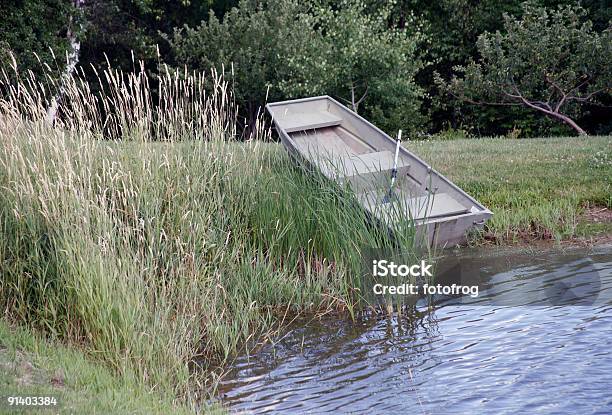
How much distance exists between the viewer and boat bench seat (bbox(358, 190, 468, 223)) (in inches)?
270

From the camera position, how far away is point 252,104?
19.0 metres

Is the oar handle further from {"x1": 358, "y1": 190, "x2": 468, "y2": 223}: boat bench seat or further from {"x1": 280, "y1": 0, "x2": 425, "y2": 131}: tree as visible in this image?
{"x1": 280, "y1": 0, "x2": 425, "y2": 131}: tree

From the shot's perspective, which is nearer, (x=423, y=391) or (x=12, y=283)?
(x=423, y=391)

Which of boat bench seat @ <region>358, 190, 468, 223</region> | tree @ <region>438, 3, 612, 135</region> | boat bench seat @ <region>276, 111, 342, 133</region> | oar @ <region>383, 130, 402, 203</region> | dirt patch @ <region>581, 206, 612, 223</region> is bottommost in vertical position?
dirt patch @ <region>581, 206, 612, 223</region>

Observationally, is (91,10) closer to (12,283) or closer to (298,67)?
(298,67)

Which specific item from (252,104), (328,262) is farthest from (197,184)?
(252,104)

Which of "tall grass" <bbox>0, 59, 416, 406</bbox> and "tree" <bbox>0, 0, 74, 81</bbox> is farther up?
"tree" <bbox>0, 0, 74, 81</bbox>

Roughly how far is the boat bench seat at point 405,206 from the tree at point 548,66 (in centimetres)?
956

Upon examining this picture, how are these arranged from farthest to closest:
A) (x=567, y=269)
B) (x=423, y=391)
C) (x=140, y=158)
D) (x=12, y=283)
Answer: (x=567, y=269), (x=140, y=158), (x=12, y=283), (x=423, y=391)

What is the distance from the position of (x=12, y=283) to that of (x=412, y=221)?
307 cm

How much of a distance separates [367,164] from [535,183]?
2331 mm

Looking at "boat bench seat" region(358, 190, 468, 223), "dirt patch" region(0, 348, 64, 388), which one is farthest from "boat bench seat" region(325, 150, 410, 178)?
"dirt patch" region(0, 348, 64, 388)

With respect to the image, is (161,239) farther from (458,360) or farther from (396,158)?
(396,158)

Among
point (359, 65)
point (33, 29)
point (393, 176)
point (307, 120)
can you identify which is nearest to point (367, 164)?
point (393, 176)
